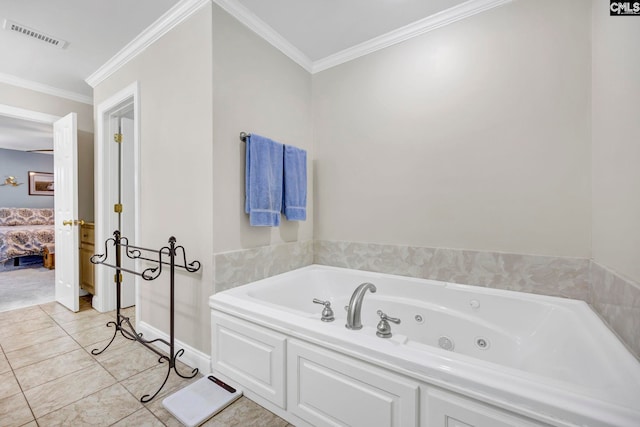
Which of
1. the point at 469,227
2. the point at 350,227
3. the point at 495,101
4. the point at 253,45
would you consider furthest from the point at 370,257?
the point at 253,45

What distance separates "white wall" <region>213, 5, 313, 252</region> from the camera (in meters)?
1.81

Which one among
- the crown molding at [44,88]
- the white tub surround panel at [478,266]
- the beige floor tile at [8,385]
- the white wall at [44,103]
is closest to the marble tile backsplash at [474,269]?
the white tub surround panel at [478,266]

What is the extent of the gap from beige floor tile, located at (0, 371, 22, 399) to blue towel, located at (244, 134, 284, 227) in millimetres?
1654

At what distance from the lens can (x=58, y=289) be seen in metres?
3.10

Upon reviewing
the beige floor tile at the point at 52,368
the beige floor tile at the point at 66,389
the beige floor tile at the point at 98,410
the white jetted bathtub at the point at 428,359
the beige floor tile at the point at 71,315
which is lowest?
the beige floor tile at the point at 98,410

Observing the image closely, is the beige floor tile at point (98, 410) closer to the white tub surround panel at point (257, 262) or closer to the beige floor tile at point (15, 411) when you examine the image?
the beige floor tile at point (15, 411)

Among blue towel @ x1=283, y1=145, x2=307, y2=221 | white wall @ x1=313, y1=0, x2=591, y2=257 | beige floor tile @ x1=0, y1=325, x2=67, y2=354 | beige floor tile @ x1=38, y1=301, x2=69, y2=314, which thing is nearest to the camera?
white wall @ x1=313, y1=0, x2=591, y2=257

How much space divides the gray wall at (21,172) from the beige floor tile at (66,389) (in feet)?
22.4

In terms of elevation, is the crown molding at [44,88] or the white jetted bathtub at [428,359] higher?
the crown molding at [44,88]

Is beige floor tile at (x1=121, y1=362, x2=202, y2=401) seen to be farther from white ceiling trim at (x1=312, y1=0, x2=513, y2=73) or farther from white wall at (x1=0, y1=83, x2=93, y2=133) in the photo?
white wall at (x1=0, y1=83, x2=93, y2=133)

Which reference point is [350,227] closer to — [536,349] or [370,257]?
[370,257]

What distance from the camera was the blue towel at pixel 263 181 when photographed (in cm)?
195

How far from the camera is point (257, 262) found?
2068mm

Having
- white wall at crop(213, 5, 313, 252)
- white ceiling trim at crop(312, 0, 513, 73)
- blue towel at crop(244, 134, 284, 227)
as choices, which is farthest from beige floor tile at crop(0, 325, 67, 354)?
white ceiling trim at crop(312, 0, 513, 73)
